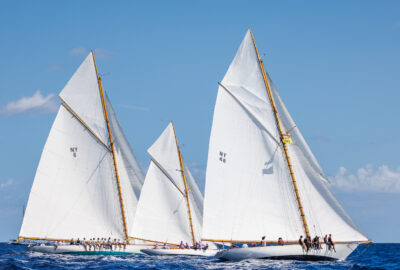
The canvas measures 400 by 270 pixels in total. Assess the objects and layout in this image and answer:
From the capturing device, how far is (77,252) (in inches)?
3521

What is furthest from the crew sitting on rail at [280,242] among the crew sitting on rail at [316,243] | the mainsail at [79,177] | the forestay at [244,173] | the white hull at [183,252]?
the mainsail at [79,177]

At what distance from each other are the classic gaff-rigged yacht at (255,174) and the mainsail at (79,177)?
26616 millimetres

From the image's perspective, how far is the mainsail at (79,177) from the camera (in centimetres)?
9000

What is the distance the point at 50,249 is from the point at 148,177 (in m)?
16.3

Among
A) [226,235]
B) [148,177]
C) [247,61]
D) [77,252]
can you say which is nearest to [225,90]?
[247,61]

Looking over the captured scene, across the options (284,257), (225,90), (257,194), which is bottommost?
(284,257)

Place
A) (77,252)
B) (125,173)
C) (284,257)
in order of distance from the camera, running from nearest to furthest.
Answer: (284,257) → (77,252) → (125,173)

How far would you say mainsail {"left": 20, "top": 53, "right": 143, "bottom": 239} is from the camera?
90.0 m

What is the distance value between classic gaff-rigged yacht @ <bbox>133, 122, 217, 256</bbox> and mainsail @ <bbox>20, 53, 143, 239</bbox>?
4.96 m

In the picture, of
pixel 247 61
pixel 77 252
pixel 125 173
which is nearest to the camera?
pixel 247 61

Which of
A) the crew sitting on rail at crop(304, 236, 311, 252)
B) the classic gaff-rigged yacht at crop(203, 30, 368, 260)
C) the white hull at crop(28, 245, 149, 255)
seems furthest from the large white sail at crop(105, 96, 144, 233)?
the crew sitting on rail at crop(304, 236, 311, 252)

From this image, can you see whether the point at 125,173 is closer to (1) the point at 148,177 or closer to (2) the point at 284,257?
(1) the point at 148,177

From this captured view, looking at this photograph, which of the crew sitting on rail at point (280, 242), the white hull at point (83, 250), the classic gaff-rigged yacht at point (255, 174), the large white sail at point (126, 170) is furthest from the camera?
the large white sail at point (126, 170)

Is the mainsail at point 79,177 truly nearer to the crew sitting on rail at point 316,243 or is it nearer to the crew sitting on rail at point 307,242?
the crew sitting on rail at point 307,242
